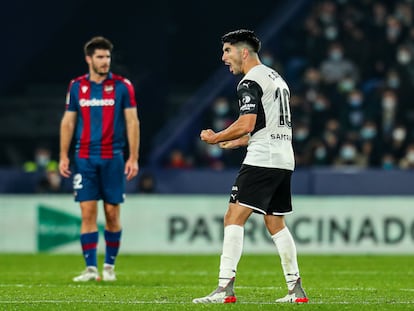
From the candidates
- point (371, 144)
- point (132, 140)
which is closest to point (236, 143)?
point (132, 140)

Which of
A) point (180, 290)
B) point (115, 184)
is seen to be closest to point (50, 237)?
point (115, 184)

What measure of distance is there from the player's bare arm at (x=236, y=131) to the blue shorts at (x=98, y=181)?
324cm

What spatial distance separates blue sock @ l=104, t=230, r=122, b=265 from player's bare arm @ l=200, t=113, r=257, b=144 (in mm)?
3516

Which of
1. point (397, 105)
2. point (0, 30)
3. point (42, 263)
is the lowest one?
point (42, 263)

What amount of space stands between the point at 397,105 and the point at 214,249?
280 inches

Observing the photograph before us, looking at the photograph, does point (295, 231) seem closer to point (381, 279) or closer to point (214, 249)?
point (214, 249)

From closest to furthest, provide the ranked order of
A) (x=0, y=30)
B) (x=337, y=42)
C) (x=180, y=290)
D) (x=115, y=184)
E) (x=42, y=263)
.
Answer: (x=180, y=290) < (x=115, y=184) < (x=42, y=263) < (x=337, y=42) < (x=0, y=30)

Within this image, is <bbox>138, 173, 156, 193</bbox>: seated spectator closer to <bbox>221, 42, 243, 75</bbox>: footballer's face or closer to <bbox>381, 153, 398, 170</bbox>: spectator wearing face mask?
<bbox>381, 153, 398, 170</bbox>: spectator wearing face mask

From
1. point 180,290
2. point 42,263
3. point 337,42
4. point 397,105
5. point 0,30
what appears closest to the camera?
point 180,290

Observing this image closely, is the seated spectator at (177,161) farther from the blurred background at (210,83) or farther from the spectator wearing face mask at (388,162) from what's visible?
the spectator wearing face mask at (388,162)

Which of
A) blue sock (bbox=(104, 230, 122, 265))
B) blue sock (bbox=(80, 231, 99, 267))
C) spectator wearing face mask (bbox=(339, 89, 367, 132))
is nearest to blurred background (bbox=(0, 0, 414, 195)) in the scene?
spectator wearing face mask (bbox=(339, 89, 367, 132))

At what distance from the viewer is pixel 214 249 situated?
60.5 ft

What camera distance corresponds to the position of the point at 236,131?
30.2ft

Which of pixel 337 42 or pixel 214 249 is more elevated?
pixel 337 42
